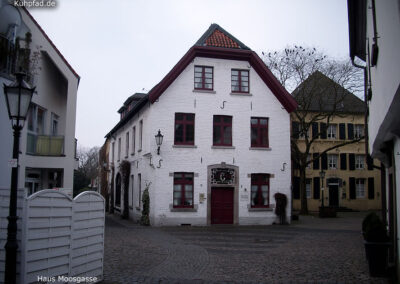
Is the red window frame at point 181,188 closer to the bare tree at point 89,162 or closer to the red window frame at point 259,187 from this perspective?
the red window frame at point 259,187

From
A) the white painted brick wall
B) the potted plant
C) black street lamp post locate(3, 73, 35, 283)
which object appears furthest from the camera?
the white painted brick wall

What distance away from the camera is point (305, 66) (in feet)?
103

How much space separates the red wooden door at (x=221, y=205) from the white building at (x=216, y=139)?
0.05m

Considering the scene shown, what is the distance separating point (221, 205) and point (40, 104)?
35.3 ft

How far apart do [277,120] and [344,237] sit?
8.54m

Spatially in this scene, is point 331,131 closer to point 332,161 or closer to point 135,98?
point 332,161

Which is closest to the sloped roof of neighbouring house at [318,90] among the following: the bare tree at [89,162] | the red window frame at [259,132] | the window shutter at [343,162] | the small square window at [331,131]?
the red window frame at [259,132]

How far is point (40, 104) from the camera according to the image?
19.3 meters

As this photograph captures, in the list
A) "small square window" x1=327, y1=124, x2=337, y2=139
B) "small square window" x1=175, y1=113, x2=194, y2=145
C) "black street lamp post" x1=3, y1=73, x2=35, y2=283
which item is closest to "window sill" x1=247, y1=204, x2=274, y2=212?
"small square window" x1=175, y1=113, x2=194, y2=145

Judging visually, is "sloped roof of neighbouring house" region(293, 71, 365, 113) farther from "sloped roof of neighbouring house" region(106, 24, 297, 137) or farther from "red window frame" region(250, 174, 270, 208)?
"red window frame" region(250, 174, 270, 208)

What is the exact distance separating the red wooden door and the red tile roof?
26.7 feet

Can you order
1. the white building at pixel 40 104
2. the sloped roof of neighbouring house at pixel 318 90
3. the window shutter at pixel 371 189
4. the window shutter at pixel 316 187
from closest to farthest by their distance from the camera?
the white building at pixel 40 104
the sloped roof of neighbouring house at pixel 318 90
the window shutter at pixel 316 187
the window shutter at pixel 371 189

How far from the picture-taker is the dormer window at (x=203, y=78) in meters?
24.4

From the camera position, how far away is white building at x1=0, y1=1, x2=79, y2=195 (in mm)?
14555
